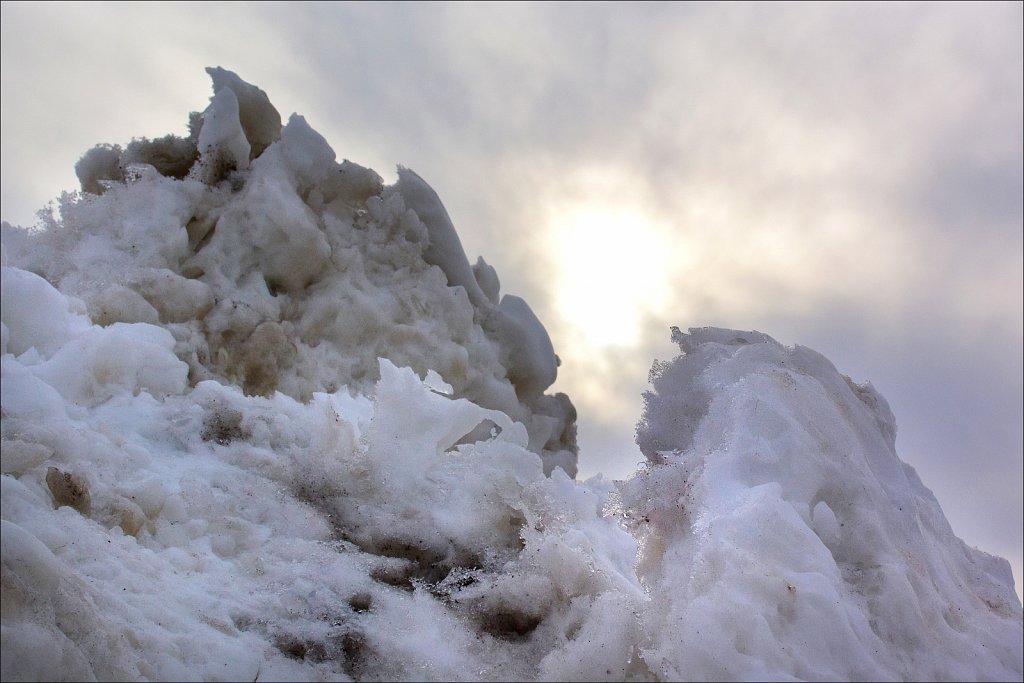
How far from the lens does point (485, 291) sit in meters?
8.90

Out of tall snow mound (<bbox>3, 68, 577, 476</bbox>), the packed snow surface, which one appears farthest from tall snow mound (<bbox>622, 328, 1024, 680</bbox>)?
tall snow mound (<bbox>3, 68, 577, 476</bbox>)

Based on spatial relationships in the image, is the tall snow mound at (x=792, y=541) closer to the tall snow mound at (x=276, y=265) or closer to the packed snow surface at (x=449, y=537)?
the packed snow surface at (x=449, y=537)

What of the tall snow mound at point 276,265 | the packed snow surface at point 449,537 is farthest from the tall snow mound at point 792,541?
the tall snow mound at point 276,265

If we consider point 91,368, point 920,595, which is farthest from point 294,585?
point 920,595

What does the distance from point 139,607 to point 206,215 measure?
4977 mm

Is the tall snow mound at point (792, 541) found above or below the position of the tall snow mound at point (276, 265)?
below

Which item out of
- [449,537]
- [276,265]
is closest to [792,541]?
[449,537]

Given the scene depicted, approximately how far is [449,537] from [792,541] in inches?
62.9

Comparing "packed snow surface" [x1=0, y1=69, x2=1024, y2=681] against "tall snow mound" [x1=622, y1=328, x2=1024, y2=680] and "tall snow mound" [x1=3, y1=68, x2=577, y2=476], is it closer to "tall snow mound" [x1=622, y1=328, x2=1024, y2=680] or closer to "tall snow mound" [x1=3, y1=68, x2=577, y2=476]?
"tall snow mound" [x1=622, y1=328, x2=1024, y2=680]

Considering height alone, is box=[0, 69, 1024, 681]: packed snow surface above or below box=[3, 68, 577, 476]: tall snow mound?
below

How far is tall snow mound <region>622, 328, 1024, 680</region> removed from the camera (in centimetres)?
241

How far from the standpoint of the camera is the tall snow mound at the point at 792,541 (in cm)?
241

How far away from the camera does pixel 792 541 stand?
8.62 feet

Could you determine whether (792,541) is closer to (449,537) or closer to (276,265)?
(449,537)
